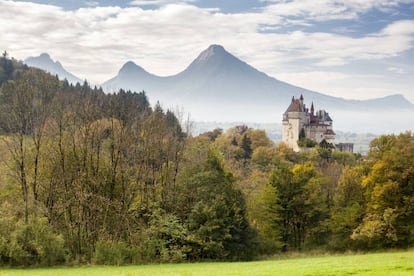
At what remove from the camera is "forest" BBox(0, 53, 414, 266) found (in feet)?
96.9

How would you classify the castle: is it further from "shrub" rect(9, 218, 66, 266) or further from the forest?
"shrub" rect(9, 218, 66, 266)

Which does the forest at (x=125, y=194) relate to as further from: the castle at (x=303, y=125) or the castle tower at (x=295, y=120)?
the castle tower at (x=295, y=120)

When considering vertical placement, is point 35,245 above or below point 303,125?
below

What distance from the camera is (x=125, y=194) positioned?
1334 inches

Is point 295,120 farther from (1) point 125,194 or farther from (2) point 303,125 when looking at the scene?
(1) point 125,194

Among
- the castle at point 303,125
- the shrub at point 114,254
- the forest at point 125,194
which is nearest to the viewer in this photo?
the shrub at point 114,254

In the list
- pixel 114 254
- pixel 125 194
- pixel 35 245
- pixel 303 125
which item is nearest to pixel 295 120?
pixel 303 125

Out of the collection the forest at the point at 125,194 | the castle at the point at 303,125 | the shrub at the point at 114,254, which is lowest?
the shrub at the point at 114,254

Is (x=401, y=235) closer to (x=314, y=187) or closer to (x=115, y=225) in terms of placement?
(x=314, y=187)

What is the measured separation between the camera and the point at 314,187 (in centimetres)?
4506

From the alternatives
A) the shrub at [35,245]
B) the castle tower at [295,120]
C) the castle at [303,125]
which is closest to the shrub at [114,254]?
the shrub at [35,245]

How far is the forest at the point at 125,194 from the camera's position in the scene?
29.5 meters

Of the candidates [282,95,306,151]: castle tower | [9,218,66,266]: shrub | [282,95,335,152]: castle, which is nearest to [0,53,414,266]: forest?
[9,218,66,266]: shrub

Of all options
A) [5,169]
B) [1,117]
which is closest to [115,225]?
[5,169]
